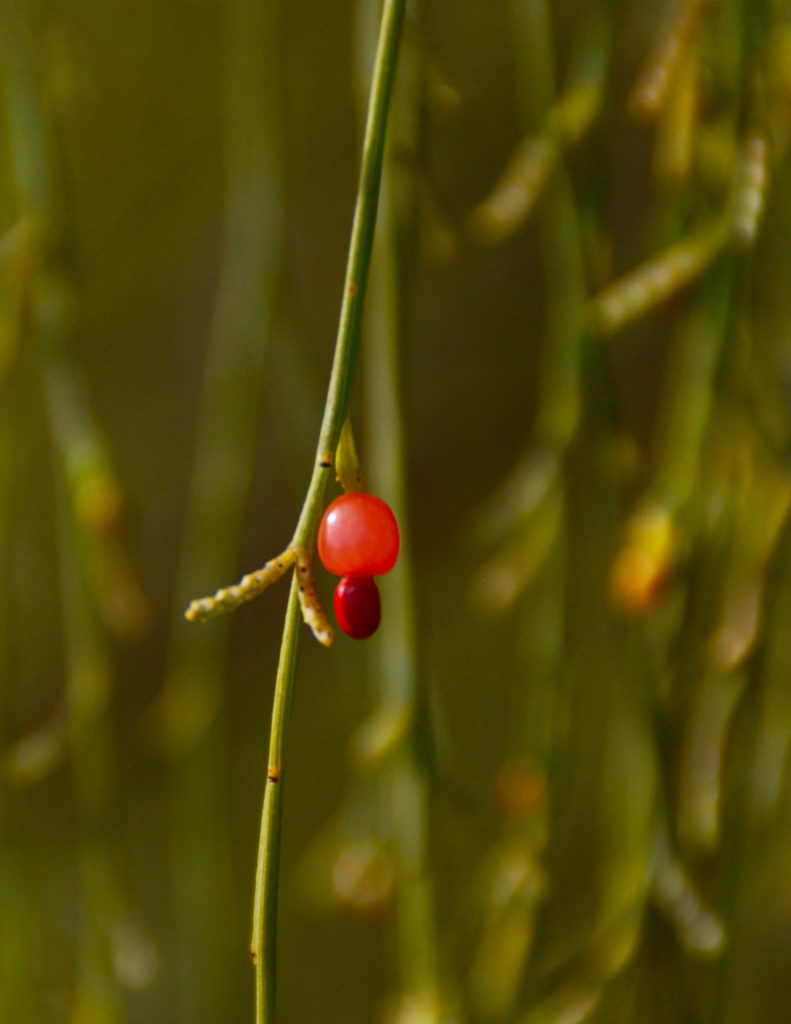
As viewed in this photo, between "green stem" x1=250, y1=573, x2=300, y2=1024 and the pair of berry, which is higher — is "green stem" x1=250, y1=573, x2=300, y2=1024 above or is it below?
below

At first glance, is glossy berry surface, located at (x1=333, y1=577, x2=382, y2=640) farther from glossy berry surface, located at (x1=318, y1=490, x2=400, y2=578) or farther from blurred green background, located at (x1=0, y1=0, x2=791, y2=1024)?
blurred green background, located at (x1=0, y1=0, x2=791, y2=1024)

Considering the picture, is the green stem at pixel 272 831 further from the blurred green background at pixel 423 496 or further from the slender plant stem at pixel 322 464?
the blurred green background at pixel 423 496

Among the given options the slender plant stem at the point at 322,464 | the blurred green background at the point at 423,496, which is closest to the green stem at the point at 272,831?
the slender plant stem at the point at 322,464

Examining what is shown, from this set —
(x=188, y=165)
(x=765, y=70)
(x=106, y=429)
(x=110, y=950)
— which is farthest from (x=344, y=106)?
(x=110, y=950)

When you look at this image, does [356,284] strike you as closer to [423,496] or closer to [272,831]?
[272,831]

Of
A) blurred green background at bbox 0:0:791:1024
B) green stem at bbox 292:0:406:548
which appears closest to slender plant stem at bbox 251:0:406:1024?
green stem at bbox 292:0:406:548

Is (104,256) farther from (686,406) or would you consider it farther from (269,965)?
(269,965)

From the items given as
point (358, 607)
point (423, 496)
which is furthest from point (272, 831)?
point (423, 496)
